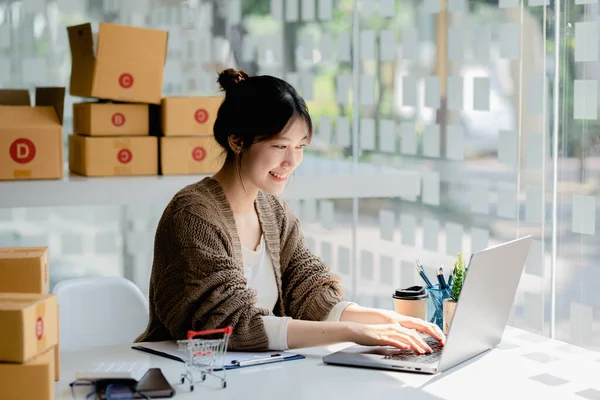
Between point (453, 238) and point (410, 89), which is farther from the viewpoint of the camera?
point (410, 89)

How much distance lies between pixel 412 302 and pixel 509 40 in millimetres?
1409

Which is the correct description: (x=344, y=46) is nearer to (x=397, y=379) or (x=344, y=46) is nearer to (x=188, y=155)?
(x=188, y=155)

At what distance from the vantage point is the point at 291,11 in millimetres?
4445

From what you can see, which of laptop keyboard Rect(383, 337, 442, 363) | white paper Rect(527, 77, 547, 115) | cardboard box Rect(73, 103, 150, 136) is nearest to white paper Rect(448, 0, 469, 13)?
white paper Rect(527, 77, 547, 115)

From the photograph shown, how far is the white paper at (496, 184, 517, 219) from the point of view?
336 centimetres

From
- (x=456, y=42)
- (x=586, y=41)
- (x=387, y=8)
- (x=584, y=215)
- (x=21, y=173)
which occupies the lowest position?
(x=584, y=215)

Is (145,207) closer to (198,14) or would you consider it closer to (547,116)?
(198,14)

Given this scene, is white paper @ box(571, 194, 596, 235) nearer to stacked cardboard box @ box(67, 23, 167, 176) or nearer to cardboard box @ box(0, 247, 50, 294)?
stacked cardboard box @ box(67, 23, 167, 176)

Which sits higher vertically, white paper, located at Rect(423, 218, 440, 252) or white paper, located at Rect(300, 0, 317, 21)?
white paper, located at Rect(300, 0, 317, 21)

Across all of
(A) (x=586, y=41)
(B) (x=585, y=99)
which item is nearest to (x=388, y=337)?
(B) (x=585, y=99)

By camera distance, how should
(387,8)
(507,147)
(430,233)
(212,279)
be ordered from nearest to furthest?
1. (212,279)
2. (507,147)
3. (430,233)
4. (387,8)

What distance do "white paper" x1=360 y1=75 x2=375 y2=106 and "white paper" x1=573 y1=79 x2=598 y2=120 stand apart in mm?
1493

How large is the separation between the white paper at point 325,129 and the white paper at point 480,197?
111 cm

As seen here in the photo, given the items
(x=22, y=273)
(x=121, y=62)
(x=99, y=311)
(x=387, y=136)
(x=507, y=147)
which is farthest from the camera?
(x=387, y=136)
